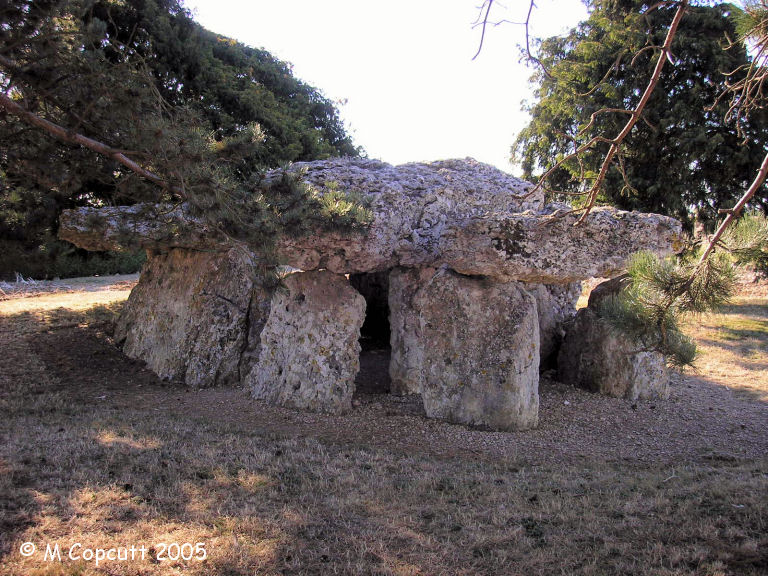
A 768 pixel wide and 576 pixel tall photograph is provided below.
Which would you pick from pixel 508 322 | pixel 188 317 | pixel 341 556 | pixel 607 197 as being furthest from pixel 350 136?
pixel 341 556

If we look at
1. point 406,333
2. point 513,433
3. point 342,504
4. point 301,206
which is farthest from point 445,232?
point 342,504

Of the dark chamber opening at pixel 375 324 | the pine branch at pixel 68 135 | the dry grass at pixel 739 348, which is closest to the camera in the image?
the pine branch at pixel 68 135

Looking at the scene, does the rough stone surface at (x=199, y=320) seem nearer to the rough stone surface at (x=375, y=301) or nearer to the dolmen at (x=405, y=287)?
the dolmen at (x=405, y=287)

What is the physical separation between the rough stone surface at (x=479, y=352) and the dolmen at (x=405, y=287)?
0.02m

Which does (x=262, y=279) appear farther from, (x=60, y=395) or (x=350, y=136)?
(x=350, y=136)

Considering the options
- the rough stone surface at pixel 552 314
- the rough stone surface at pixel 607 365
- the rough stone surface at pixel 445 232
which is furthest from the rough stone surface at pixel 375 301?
the rough stone surface at pixel 607 365

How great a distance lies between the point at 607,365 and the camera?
25.4 feet

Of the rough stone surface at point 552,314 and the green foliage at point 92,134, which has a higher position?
the green foliage at point 92,134

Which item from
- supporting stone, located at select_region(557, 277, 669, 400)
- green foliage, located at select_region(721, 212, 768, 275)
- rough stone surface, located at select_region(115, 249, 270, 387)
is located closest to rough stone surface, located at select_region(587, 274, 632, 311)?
supporting stone, located at select_region(557, 277, 669, 400)

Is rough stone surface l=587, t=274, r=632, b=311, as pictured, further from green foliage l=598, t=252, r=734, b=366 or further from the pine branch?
the pine branch

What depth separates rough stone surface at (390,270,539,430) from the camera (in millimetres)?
6461

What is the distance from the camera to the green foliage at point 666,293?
3.75 metres

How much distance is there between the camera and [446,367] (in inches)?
262

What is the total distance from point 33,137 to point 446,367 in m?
4.94
